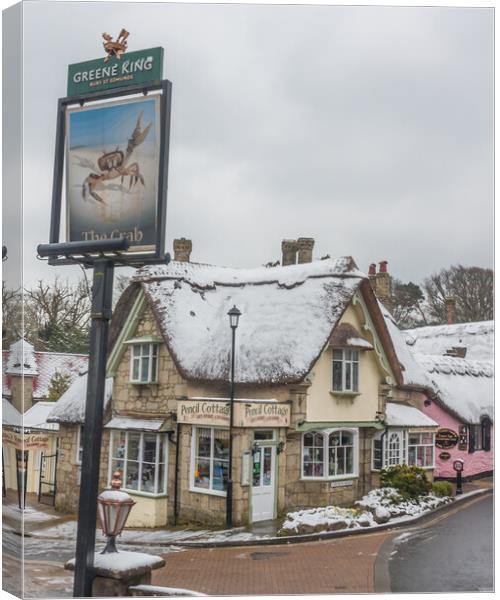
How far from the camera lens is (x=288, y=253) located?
1082 cm

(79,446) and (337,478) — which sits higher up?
(79,446)

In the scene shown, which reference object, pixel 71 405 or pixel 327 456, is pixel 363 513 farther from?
pixel 71 405

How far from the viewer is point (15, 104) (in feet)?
34.2

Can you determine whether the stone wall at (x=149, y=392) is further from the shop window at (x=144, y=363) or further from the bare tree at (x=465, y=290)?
the bare tree at (x=465, y=290)

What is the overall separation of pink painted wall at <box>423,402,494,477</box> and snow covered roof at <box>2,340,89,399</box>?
205 inches

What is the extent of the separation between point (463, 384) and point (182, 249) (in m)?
4.44

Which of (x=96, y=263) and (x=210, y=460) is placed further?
(x=210, y=460)

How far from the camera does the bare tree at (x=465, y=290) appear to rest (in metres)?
11.1

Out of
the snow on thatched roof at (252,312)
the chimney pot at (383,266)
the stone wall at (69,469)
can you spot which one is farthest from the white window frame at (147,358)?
the chimney pot at (383,266)

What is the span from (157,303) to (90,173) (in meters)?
2.53

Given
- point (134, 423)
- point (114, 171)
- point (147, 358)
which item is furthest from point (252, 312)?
point (114, 171)

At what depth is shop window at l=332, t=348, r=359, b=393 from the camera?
11.6 metres

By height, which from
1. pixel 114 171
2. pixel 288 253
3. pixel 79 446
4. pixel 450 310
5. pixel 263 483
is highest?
pixel 114 171

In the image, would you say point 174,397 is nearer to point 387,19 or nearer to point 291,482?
point 291,482
